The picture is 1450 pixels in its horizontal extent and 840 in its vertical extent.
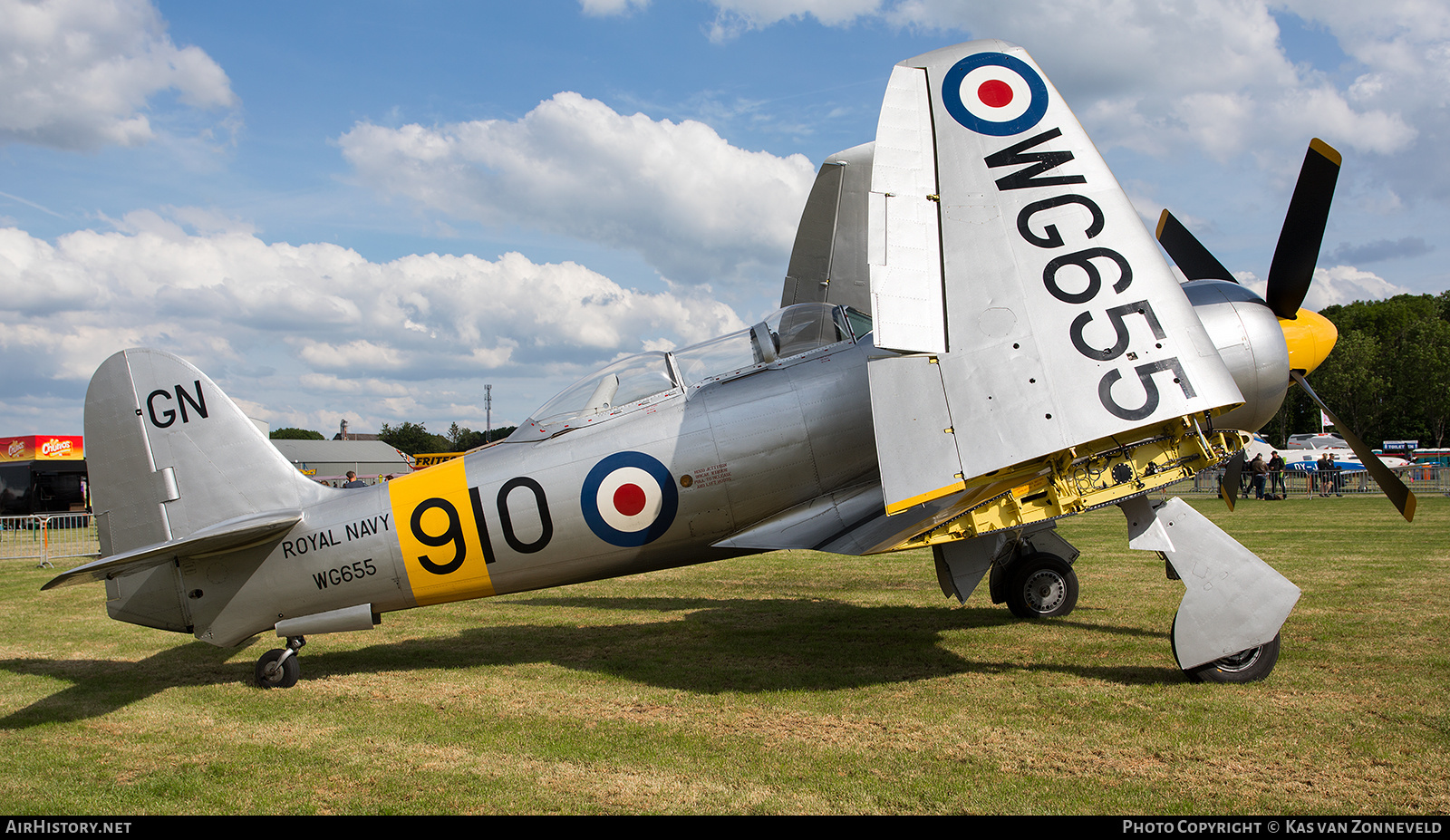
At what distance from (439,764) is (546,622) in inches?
202

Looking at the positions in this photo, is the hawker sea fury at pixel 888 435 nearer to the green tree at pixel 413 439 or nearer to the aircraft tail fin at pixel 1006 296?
the aircraft tail fin at pixel 1006 296

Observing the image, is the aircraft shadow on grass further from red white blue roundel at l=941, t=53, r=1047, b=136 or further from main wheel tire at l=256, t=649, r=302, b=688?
red white blue roundel at l=941, t=53, r=1047, b=136

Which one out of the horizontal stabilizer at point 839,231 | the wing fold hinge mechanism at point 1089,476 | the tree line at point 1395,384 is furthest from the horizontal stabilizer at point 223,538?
the tree line at point 1395,384

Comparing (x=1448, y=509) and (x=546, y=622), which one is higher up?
(x=546, y=622)

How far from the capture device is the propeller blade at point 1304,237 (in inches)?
255

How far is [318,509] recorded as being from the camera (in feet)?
24.1

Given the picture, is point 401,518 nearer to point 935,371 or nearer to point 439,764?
point 439,764

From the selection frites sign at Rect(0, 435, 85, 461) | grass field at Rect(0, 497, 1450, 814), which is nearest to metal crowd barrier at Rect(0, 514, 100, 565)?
grass field at Rect(0, 497, 1450, 814)

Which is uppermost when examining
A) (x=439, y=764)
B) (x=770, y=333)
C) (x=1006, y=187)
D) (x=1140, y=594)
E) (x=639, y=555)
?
(x=1006, y=187)

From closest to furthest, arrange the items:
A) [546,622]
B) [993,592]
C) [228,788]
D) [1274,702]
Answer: [228,788], [1274,702], [993,592], [546,622]

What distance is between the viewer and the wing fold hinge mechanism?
582 centimetres

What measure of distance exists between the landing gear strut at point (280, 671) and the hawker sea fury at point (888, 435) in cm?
2

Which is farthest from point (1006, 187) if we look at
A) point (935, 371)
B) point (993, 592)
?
point (993, 592)

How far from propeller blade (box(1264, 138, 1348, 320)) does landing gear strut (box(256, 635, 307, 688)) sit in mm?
8848
